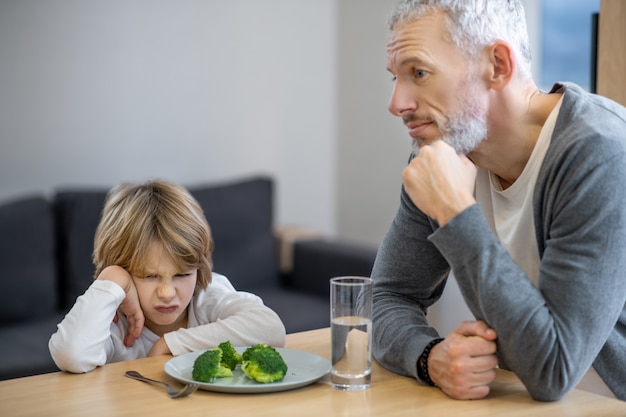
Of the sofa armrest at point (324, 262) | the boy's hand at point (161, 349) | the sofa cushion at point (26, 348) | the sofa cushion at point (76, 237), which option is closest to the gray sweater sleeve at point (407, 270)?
the boy's hand at point (161, 349)

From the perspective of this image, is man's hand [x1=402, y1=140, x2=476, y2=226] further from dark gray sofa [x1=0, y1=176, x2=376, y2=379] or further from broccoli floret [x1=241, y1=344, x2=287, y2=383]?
dark gray sofa [x1=0, y1=176, x2=376, y2=379]

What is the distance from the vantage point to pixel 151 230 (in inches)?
70.4

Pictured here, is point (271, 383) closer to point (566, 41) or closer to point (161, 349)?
point (161, 349)

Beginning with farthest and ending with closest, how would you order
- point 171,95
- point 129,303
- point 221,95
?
point 221,95, point 171,95, point 129,303

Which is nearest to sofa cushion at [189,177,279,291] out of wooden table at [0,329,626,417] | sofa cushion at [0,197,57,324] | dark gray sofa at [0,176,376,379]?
dark gray sofa at [0,176,376,379]

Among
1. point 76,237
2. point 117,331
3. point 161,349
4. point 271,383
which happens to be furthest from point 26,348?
point 271,383

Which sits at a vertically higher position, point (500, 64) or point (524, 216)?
point (500, 64)

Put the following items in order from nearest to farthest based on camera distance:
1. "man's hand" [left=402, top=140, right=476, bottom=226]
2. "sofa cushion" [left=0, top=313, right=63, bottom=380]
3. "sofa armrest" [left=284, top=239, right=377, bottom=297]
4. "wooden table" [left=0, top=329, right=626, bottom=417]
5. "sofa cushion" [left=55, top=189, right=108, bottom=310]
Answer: "wooden table" [left=0, top=329, right=626, bottom=417] < "man's hand" [left=402, top=140, right=476, bottom=226] < "sofa cushion" [left=0, top=313, right=63, bottom=380] < "sofa cushion" [left=55, top=189, right=108, bottom=310] < "sofa armrest" [left=284, top=239, right=377, bottom=297]

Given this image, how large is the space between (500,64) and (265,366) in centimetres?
68

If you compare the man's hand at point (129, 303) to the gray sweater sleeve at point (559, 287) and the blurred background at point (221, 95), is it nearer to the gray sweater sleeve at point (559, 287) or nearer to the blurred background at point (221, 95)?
the gray sweater sleeve at point (559, 287)

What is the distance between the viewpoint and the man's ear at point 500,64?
1524mm

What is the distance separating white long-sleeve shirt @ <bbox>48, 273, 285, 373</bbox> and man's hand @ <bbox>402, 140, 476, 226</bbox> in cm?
42

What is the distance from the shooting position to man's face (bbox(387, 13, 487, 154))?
4.97 ft

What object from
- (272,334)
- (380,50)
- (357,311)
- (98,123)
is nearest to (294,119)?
(380,50)
